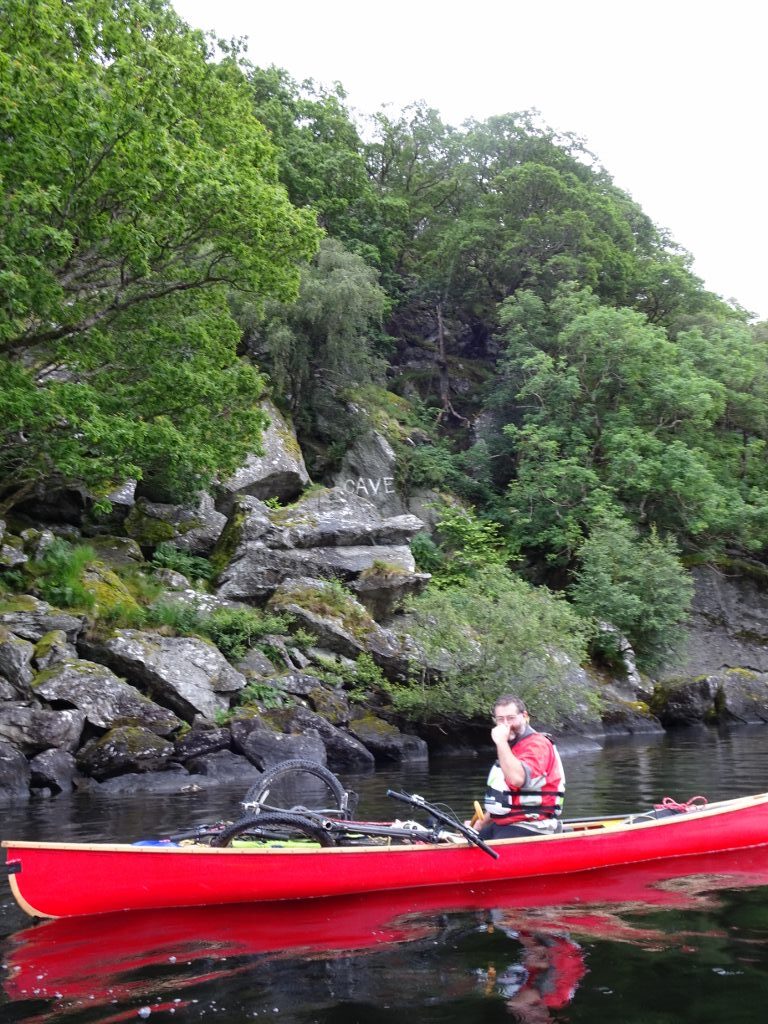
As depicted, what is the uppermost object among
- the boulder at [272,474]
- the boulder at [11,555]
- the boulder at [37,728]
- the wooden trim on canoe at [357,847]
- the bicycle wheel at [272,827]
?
the boulder at [272,474]

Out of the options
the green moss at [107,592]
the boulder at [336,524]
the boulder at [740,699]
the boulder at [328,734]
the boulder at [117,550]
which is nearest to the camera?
the boulder at [328,734]

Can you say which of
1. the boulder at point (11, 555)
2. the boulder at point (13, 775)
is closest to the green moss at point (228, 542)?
the boulder at point (11, 555)

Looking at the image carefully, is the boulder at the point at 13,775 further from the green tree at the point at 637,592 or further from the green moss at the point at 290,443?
the green tree at the point at 637,592

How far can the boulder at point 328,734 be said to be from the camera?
17516 millimetres

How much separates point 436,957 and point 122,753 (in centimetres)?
1080

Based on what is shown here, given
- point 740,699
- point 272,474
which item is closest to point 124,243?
point 272,474

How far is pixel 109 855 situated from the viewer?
265 inches

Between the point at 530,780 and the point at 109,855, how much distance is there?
3.67 m

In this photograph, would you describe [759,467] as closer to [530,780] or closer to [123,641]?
[123,641]

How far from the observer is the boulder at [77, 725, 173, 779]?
15.1 metres

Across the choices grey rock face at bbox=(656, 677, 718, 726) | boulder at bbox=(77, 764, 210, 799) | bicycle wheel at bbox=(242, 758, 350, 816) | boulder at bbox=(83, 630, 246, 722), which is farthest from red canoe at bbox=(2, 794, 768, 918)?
grey rock face at bbox=(656, 677, 718, 726)

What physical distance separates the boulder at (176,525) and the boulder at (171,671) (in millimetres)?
5871

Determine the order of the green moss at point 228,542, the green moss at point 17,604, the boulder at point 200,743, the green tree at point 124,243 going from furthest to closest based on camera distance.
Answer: the green moss at point 228,542, the green moss at point 17,604, the boulder at point 200,743, the green tree at point 124,243

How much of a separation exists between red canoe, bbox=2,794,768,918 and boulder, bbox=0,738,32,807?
310 inches
